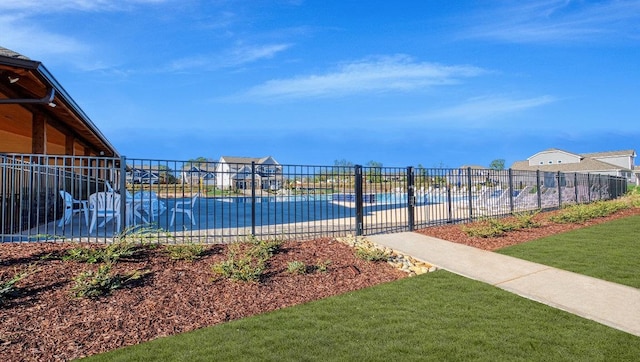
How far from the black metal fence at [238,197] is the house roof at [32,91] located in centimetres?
115

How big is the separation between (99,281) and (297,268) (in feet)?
8.33

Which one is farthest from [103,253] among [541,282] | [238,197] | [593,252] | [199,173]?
[238,197]

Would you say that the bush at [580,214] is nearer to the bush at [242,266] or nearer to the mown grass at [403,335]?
the mown grass at [403,335]

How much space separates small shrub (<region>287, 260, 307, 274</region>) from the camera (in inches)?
217

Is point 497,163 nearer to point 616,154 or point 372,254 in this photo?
point 616,154

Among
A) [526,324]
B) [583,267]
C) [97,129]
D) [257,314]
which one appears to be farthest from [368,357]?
[97,129]

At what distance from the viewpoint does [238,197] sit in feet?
47.5

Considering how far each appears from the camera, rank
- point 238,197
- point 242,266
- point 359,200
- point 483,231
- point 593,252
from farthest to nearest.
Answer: point 238,197, point 483,231, point 359,200, point 593,252, point 242,266

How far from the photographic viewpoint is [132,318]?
12.9ft

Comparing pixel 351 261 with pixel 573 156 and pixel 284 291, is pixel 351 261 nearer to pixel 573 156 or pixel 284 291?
pixel 284 291

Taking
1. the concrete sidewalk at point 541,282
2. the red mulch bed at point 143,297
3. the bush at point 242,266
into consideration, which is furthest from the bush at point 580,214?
the bush at point 242,266

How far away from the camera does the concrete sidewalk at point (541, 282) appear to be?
4312 millimetres

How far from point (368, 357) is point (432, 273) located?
3.01 meters

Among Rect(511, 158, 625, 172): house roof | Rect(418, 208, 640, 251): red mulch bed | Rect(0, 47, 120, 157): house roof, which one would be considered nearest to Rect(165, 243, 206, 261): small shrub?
Rect(0, 47, 120, 157): house roof
